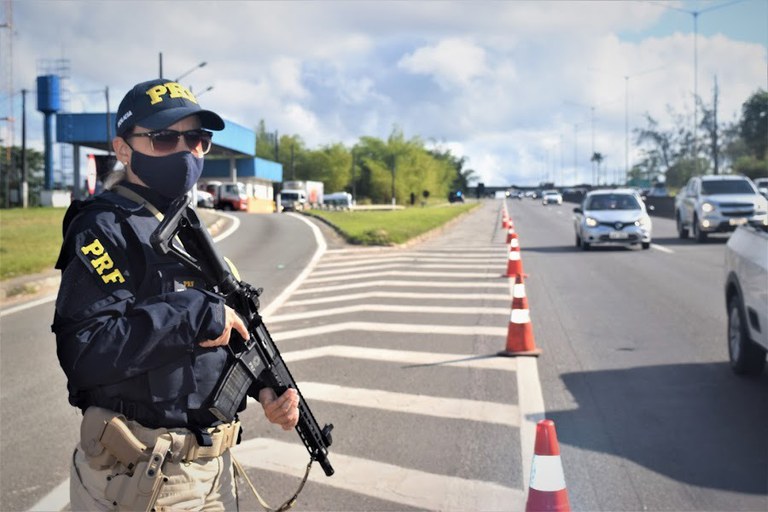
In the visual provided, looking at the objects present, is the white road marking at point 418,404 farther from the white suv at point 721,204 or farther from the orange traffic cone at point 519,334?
the white suv at point 721,204

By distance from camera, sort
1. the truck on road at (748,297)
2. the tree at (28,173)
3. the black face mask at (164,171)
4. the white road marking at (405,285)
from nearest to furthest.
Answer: the black face mask at (164,171), the truck on road at (748,297), the white road marking at (405,285), the tree at (28,173)

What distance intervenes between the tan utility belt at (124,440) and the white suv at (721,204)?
Result: 24620mm

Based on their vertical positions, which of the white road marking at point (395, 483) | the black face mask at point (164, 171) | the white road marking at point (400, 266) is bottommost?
the white road marking at point (395, 483)

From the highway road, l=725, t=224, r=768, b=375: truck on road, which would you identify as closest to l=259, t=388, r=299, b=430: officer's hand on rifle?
the highway road

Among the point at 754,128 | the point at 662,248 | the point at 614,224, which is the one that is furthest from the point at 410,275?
the point at 754,128

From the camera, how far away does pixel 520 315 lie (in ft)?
31.0

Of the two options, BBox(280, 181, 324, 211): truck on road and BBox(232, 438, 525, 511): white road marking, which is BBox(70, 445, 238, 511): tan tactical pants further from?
BBox(280, 181, 324, 211): truck on road

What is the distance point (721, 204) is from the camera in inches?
1026

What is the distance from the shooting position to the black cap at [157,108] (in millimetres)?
2810

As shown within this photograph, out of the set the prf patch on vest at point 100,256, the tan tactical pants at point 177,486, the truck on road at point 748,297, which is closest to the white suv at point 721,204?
the truck on road at point 748,297

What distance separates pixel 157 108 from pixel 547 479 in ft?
7.21

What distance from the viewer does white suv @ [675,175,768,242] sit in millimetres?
25812

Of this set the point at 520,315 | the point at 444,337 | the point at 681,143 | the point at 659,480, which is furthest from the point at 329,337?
the point at 681,143

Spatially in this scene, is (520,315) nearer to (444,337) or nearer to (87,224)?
(444,337)
